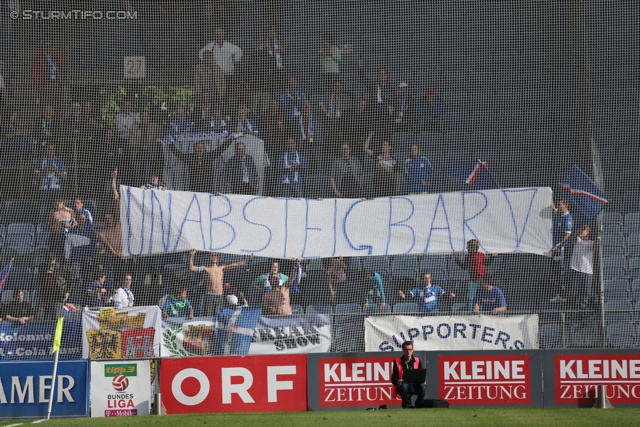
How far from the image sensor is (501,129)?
1789 cm

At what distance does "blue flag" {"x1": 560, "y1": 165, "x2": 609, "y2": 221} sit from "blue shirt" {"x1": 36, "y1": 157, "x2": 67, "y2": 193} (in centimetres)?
871

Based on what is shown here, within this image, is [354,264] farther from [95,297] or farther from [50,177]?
[50,177]

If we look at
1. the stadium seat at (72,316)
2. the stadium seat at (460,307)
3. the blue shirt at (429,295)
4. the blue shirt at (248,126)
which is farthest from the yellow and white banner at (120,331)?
the stadium seat at (460,307)

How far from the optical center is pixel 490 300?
652 inches

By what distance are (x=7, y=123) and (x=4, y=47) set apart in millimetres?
1630

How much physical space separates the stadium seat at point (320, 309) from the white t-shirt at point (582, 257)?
406cm

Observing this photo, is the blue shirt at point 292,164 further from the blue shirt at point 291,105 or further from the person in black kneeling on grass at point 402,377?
the person in black kneeling on grass at point 402,377

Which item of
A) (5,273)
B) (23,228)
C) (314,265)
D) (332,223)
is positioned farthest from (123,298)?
(332,223)

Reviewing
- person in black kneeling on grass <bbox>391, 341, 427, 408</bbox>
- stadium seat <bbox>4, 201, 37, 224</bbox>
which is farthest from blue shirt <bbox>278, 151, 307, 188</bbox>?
person in black kneeling on grass <bbox>391, 341, 427, 408</bbox>

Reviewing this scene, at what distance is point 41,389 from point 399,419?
17.4 ft

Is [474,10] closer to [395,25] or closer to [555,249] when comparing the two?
[395,25]

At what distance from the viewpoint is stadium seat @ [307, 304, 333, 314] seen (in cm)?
1667

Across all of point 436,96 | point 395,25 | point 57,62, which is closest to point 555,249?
point 436,96

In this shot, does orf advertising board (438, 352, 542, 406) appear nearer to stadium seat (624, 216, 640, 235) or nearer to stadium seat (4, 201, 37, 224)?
stadium seat (624, 216, 640, 235)
